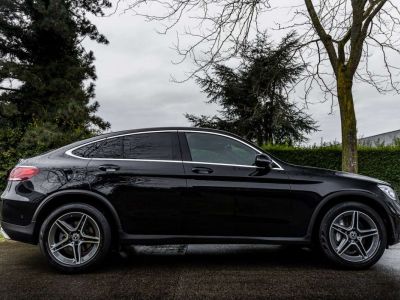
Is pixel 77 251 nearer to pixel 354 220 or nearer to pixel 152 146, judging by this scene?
pixel 152 146

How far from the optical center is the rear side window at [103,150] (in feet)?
18.3

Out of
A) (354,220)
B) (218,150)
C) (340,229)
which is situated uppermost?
(218,150)

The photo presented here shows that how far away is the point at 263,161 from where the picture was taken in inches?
213

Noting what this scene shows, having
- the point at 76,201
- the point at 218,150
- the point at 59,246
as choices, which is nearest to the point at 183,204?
the point at 218,150

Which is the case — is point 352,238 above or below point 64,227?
below

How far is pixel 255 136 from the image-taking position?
34000mm

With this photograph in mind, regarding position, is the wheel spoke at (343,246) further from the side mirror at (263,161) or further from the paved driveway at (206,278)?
the side mirror at (263,161)

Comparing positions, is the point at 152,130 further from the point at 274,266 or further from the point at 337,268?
the point at 337,268

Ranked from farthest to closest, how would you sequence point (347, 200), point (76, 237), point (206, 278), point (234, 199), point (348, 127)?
point (348, 127)
point (347, 200)
point (234, 199)
point (76, 237)
point (206, 278)

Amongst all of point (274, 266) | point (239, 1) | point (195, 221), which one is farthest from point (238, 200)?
point (239, 1)

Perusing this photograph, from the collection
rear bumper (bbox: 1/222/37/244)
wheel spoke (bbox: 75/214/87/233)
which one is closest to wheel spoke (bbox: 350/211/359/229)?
wheel spoke (bbox: 75/214/87/233)

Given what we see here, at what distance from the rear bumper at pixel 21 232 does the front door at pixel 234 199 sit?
174 centimetres

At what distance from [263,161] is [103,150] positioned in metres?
1.92

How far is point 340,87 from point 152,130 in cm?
942
